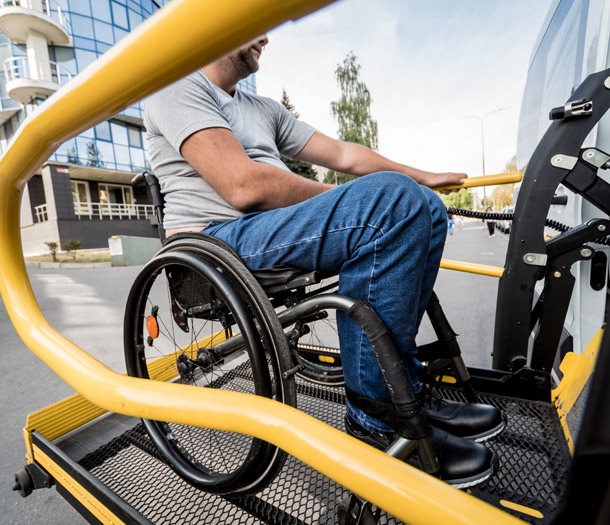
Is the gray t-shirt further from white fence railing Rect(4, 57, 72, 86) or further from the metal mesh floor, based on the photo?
white fence railing Rect(4, 57, 72, 86)

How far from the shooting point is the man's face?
4.04 ft

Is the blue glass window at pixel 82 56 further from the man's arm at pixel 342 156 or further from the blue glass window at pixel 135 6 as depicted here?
the man's arm at pixel 342 156

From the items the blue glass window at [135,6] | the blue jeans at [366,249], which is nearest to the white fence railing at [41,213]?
the blue glass window at [135,6]

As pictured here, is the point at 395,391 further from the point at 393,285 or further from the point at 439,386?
the point at 439,386

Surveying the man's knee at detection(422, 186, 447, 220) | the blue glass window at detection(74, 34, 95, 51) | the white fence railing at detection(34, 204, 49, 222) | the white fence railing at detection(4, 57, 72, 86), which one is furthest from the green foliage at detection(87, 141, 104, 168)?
the man's knee at detection(422, 186, 447, 220)

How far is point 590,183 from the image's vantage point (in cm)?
126

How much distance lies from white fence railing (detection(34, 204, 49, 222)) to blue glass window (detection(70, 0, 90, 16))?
989cm

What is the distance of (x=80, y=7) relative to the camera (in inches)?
666

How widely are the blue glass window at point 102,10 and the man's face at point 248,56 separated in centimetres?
2236

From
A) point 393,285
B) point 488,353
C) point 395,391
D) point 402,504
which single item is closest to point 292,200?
point 393,285

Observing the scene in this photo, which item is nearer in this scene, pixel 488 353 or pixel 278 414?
pixel 278 414

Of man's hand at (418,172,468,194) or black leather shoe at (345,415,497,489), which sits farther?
man's hand at (418,172,468,194)

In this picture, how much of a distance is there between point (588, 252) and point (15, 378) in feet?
11.1

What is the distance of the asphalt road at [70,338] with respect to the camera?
53.2 inches
